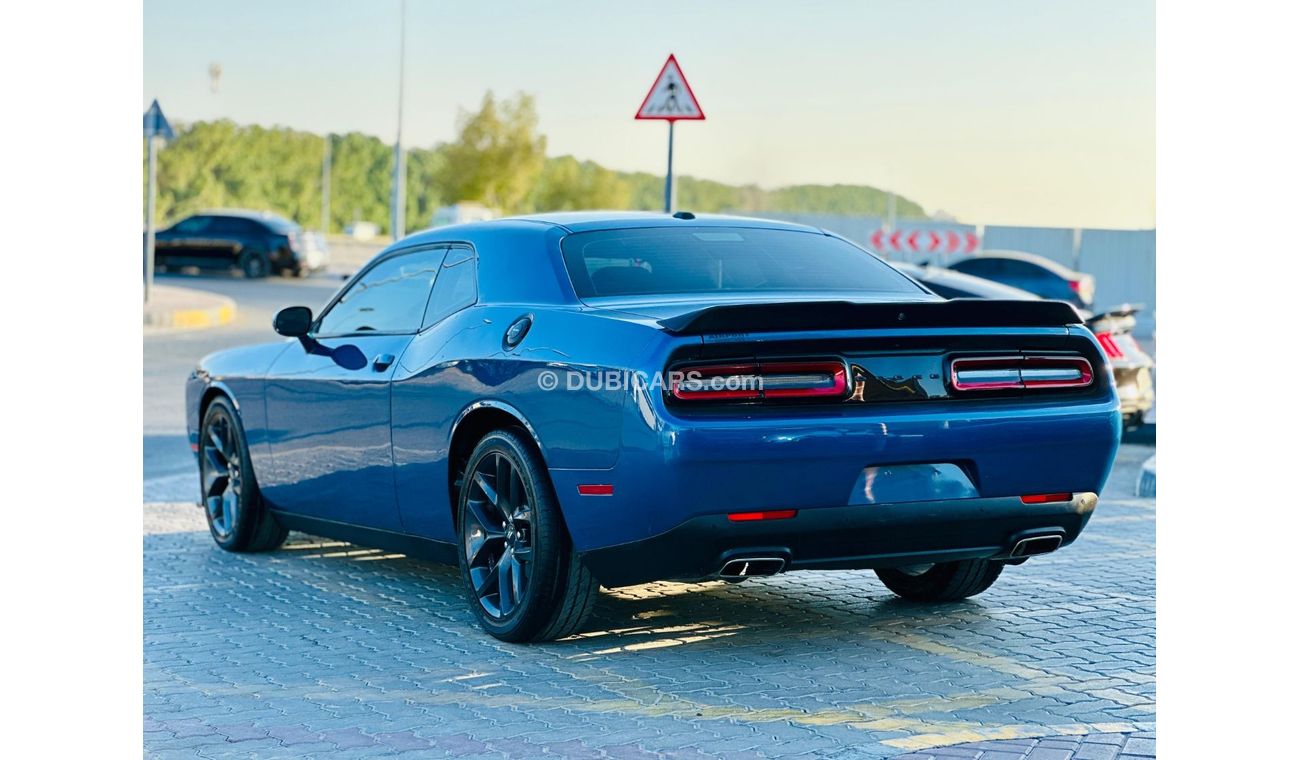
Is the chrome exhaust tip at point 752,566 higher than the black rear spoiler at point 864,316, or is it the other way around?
the black rear spoiler at point 864,316

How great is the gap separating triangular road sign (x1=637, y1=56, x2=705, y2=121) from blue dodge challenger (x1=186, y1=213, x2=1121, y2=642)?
4635 mm

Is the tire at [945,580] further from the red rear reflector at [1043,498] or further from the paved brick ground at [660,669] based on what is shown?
the red rear reflector at [1043,498]

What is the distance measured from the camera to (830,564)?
5785 millimetres

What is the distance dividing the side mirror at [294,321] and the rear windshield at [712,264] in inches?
66.3

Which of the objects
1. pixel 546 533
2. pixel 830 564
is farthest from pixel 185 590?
pixel 830 564

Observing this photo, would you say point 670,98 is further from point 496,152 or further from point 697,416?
point 496,152

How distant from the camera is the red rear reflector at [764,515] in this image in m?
5.57

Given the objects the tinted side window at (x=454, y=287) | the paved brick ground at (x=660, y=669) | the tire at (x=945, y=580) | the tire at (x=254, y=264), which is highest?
the tire at (x=254, y=264)

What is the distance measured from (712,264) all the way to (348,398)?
1.66 meters

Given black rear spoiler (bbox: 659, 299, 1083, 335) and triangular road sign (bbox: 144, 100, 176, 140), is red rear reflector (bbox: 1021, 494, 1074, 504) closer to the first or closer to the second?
black rear spoiler (bbox: 659, 299, 1083, 335)

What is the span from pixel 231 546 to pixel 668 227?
9.77 feet

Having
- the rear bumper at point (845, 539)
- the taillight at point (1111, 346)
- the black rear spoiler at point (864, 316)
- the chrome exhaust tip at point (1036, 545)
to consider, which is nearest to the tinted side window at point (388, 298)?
the rear bumper at point (845, 539)

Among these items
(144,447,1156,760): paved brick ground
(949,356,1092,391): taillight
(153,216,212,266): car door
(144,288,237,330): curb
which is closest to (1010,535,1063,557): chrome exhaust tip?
(144,447,1156,760): paved brick ground
